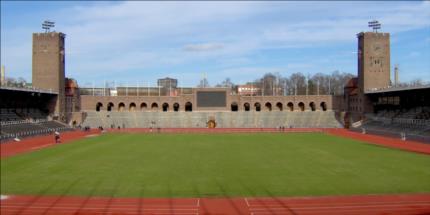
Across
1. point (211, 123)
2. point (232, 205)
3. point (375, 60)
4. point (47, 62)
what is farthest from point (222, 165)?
point (47, 62)

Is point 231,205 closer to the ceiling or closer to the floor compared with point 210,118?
closer to the floor

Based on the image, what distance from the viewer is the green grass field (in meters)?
21.7

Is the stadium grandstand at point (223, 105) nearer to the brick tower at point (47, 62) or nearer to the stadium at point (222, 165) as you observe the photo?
the brick tower at point (47, 62)

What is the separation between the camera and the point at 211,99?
87625mm

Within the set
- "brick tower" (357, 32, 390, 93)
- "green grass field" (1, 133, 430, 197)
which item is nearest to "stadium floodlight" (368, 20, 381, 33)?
"brick tower" (357, 32, 390, 93)

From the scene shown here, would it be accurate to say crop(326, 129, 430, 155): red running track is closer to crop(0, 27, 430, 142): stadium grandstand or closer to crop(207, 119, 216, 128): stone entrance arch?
crop(0, 27, 430, 142): stadium grandstand

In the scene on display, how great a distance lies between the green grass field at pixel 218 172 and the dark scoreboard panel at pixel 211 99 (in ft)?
154

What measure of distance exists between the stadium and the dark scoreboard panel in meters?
6.84

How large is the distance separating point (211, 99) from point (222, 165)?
2257 inches

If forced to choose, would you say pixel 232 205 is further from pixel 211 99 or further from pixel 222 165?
pixel 211 99

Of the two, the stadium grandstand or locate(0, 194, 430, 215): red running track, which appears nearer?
locate(0, 194, 430, 215): red running track

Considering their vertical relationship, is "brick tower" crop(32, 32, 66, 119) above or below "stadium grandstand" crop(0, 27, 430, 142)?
above

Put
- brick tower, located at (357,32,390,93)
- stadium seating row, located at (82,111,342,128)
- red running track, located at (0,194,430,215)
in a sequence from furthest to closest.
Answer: stadium seating row, located at (82,111,342,128), brick tower, located at (357,32,390,93), red running track, located at (0,194,430,215)

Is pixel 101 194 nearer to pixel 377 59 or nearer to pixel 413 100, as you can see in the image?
pixel 413 100
